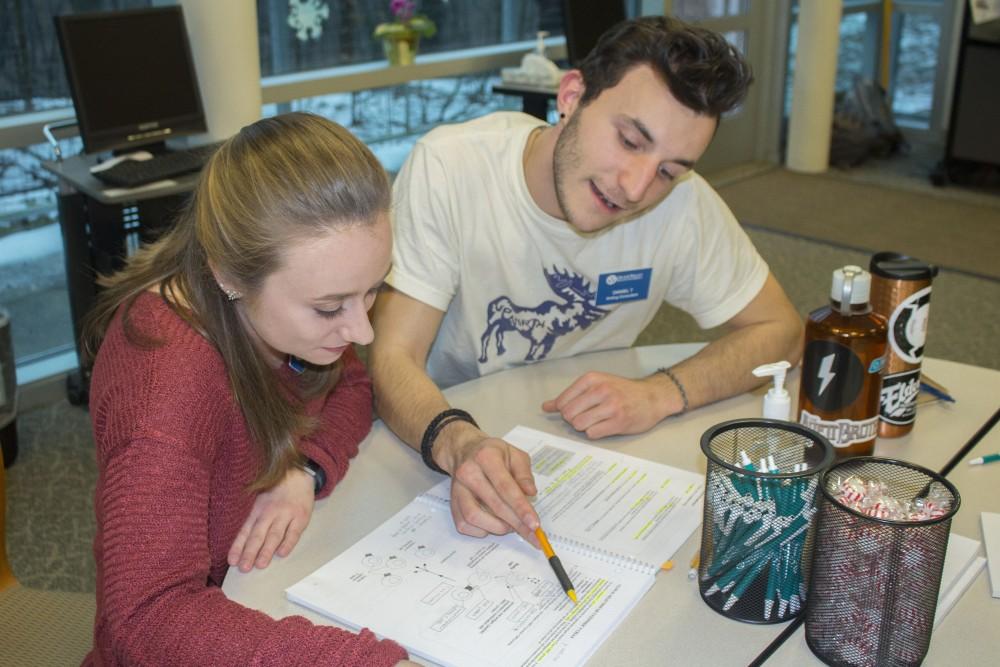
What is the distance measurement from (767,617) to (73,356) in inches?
112

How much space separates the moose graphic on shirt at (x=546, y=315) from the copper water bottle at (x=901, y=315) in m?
0.54

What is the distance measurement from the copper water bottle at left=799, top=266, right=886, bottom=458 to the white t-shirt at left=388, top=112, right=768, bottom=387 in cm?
52

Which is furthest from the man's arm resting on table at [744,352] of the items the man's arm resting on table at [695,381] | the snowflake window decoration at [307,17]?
the snowflake window decoration at [307,17]

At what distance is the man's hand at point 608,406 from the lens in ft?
4.68

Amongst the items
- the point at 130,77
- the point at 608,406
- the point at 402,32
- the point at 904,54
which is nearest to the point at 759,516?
the point at 608,406

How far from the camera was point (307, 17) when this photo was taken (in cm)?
370

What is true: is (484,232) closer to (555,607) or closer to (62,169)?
(555,607)

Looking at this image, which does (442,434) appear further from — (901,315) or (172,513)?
(901,315)

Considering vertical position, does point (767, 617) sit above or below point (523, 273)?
below

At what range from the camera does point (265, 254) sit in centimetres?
112

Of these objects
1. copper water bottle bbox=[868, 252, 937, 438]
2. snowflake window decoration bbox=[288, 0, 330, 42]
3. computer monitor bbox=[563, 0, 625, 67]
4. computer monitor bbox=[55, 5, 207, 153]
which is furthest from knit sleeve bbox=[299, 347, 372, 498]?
computer monitor bbox=[563, 0, 625, 67]

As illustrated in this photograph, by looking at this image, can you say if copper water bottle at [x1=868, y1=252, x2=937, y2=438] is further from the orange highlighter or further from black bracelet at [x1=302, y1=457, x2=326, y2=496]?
black bracelet at [x1=302, y1=457, x2=326, y2=496]

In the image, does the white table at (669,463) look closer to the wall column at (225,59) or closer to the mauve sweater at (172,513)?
the mauve sweater at (172,513)

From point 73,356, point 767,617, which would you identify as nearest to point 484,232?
point 767,617
